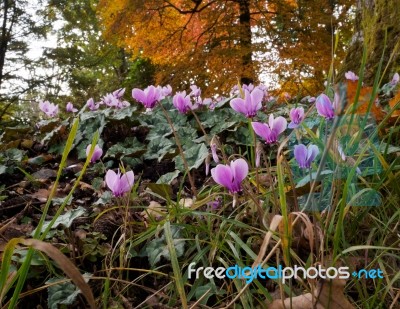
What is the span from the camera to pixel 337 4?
364 inches

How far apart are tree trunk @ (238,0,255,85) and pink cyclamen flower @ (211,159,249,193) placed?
742 cm

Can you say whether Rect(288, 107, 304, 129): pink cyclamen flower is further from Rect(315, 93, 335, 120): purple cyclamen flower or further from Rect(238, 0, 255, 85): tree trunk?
Rect(238, 0, 255, 85): tree trunk

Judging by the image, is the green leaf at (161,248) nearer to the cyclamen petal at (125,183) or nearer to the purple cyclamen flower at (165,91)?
the cyclamen petal at (125,183)

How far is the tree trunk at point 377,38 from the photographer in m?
2.35

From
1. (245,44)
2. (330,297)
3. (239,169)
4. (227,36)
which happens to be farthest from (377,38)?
(227,36)

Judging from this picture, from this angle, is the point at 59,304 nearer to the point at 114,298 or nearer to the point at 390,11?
the point at 114,298

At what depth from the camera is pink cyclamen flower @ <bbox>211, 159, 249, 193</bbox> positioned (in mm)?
1004

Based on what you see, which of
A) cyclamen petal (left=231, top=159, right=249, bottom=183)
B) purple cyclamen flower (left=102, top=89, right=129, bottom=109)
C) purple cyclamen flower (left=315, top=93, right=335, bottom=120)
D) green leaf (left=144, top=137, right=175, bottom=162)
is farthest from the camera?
purple cyclamen flower (left=102, top=89, right=129, bottom=109)

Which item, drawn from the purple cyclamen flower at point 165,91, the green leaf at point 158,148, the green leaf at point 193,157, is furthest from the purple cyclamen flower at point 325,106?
the purple cyclamen flower at point 165,91

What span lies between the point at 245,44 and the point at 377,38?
21.0 ft

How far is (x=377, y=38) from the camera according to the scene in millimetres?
2564

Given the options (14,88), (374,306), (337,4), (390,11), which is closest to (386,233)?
(374,306)

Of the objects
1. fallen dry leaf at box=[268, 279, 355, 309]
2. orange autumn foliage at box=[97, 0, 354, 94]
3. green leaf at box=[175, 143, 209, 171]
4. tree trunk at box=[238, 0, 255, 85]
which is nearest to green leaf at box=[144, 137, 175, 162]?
green leaf at box=[175, 143, 209, 171]

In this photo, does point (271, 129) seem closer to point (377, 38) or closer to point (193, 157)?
point (193, 157)
